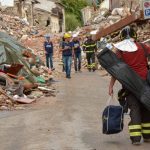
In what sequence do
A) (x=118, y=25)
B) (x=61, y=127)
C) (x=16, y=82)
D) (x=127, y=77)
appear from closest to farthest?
(x=127, y=77) < (x=61, y=127) < (x=16, y=82) < (x=118, y=25)

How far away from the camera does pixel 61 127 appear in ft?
37.3

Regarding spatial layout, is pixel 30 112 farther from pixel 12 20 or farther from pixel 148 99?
pixel 12 20

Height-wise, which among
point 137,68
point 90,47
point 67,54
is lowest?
point 90,47

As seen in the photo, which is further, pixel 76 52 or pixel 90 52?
pixel 90 52

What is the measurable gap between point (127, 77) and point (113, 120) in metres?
0.75

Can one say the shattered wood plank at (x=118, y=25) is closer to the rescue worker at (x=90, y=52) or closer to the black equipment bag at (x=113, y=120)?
the rescue worker at (x=90, y=52)

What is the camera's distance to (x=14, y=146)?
9633 mm

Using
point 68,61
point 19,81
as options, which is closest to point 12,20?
point 68,61

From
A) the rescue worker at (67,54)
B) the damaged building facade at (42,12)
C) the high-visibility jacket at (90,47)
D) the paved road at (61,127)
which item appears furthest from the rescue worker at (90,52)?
the damaged building facade at (42,12)

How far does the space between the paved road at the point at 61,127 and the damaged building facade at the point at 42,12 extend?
5095 cm

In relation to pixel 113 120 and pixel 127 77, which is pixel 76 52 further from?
pixel 127 77

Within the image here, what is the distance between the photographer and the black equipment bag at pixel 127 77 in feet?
30.5

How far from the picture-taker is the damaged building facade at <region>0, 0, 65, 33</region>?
7175cm

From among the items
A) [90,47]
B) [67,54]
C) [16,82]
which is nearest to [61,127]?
[16,82]
